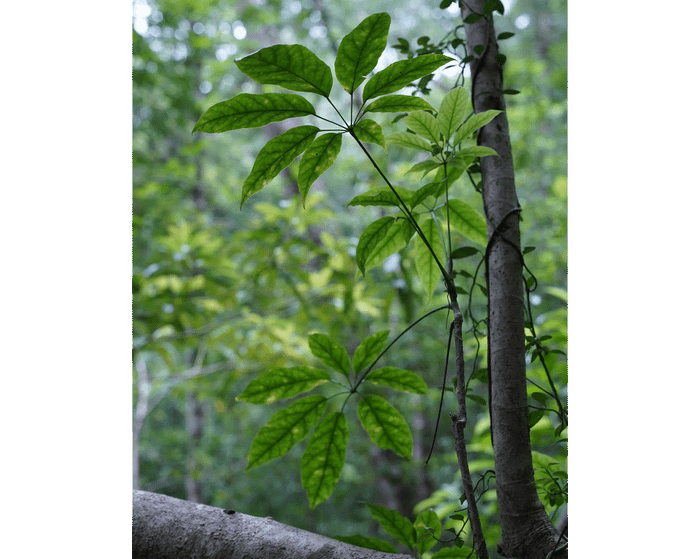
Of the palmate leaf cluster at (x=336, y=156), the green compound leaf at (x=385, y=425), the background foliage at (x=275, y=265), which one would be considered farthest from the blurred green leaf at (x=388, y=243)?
the green compound leaf at (x=385, y=425)

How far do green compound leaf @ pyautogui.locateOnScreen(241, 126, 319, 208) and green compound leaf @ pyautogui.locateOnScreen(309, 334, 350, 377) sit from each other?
0.26 metres

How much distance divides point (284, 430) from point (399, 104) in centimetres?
48

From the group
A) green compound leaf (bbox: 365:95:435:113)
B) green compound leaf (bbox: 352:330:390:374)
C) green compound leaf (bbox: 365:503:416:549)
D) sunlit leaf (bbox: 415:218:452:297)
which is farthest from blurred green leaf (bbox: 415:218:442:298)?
A: green compound leaf (bbox: 365:503:416:549)

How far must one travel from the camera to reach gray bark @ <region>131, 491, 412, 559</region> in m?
0.56

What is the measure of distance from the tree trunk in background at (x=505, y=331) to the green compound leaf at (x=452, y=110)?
0.36 ft

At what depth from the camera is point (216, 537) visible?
605mm

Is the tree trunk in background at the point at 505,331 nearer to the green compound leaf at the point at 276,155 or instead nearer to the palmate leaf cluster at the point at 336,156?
the palmate leaf cluster at the point at 336,156

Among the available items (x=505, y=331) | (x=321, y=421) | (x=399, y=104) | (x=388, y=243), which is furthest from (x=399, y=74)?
(x=321, y=421)

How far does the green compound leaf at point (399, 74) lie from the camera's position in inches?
21.3

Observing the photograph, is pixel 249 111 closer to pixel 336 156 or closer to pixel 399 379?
Result: pixel 336 156
